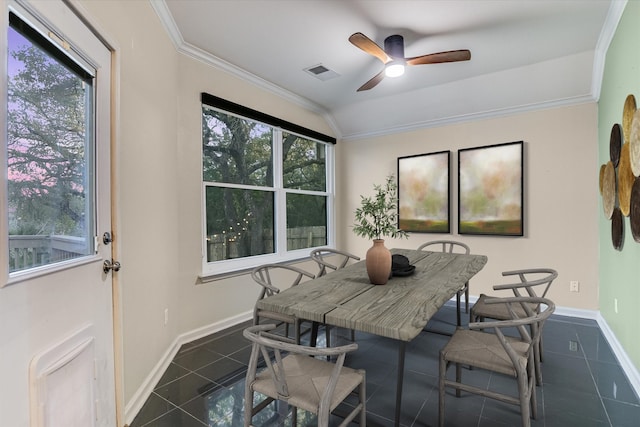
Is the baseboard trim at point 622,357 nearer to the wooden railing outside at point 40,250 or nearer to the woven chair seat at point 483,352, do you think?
the woven chair seat at point 483,352

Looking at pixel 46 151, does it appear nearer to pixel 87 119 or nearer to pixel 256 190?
pixel 87 119

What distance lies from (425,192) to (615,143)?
201 centimetres

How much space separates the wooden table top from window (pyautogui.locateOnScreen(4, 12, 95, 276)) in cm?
95

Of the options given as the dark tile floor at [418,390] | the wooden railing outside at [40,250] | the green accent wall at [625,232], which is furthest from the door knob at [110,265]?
the green accent wall at [625,232]

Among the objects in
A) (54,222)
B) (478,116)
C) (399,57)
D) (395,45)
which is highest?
(395,45)

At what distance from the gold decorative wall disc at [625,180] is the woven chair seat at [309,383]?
7.18ft

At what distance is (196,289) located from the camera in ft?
9.53

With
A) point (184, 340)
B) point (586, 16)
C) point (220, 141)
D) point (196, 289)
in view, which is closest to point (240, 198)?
point (220, 141)

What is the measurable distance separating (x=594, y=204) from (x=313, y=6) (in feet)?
11.3

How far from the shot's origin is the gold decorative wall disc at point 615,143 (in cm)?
232

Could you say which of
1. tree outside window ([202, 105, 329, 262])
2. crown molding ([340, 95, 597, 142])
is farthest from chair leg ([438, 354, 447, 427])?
crown molding ([340, 95, 597, 142])

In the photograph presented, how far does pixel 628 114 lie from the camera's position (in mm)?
2061

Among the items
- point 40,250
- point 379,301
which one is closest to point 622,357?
point 379,301

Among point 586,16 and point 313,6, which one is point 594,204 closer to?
point 586,16
